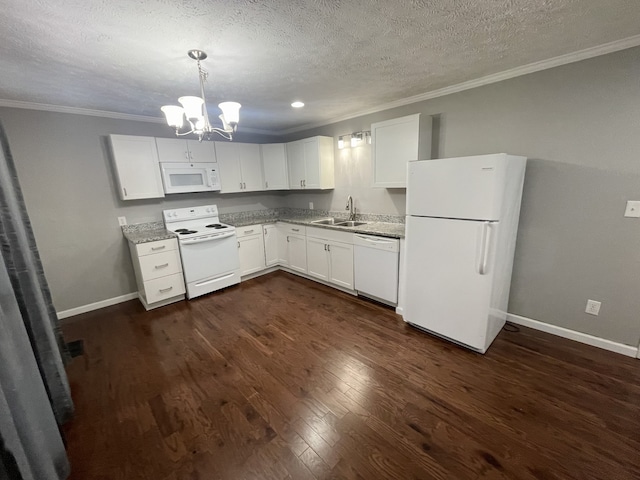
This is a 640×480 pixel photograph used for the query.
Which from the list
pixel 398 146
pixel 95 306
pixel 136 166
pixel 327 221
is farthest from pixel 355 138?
pixel 95 306

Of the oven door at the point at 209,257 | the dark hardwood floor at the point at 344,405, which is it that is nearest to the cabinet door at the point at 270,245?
the oven door at the point at 209,257

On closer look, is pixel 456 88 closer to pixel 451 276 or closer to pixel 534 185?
pixel 534 185

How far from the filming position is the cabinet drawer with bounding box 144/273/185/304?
3.13 meters

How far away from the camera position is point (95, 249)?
3.22m

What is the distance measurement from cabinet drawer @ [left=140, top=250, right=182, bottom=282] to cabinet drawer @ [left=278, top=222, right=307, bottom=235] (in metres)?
1.60

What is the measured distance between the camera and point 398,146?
290 centimetres

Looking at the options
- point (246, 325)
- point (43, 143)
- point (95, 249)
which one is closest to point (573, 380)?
point (246, 325)

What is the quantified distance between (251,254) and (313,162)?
5.76 feet

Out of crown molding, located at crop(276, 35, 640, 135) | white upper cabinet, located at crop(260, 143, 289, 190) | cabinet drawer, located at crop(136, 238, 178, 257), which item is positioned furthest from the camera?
white upper cabinet, located at crop(260, 143, 289, 190)

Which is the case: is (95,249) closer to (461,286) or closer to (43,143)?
(43,143)

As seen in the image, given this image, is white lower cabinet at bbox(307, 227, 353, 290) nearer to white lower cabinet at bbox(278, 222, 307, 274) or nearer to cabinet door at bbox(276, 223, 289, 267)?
white lower cabinet at bbox(278, 222, 307, 274)

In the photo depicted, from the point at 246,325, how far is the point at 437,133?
304 cm

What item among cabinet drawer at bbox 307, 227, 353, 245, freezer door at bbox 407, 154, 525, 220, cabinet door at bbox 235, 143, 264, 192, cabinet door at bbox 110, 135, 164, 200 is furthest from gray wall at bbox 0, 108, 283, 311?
freezer door at bbox 407, 154, 525, 220

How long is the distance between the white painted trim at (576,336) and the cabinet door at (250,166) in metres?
3.95
